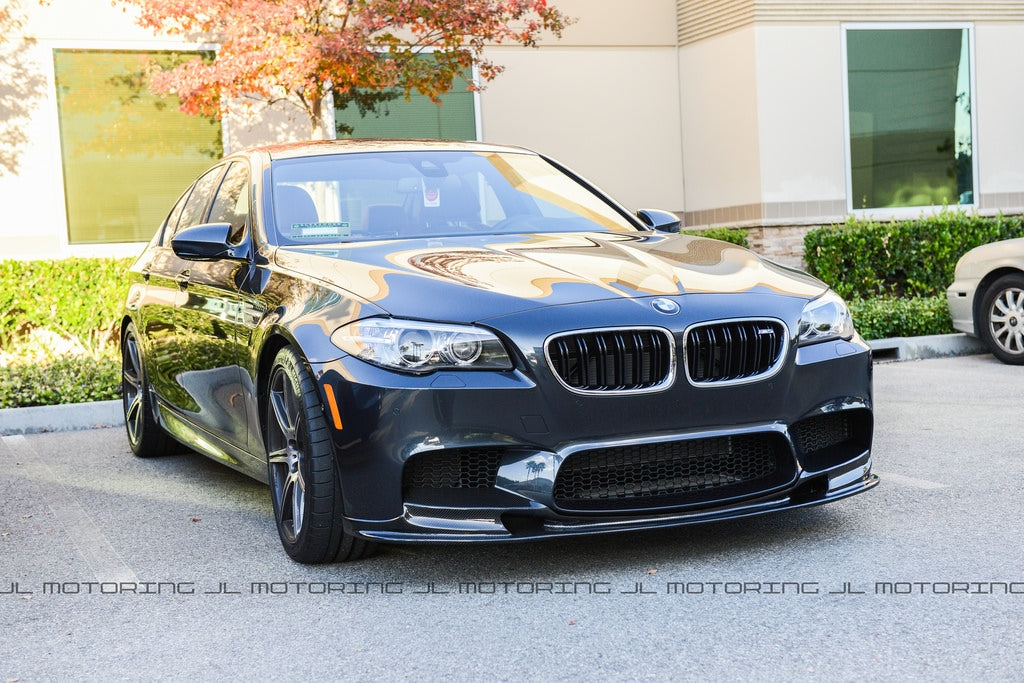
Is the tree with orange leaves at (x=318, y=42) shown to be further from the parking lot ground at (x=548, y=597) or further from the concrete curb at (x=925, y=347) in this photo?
the parking lot ground at (x=548, y=597)

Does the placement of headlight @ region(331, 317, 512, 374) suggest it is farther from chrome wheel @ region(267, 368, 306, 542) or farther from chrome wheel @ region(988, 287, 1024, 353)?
chrome wheel @ region(988, 287, 1024, 353)

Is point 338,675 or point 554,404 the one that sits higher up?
point 554,404

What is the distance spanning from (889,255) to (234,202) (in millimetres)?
9298

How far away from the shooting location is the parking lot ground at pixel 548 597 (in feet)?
10.8

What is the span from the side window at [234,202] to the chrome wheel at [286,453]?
39.0 inches

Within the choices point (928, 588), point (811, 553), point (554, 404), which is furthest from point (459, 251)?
point (928, 588)

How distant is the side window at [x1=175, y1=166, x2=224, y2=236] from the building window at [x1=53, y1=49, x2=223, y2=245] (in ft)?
21.3

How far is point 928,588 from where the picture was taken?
3.77 meters

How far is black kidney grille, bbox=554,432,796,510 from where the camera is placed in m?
3.91

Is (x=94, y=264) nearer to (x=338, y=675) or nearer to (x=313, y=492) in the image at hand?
(x=313, y=492)

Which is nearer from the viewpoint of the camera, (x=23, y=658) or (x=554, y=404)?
(x=23, y=658)

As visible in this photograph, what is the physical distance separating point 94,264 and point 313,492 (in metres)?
7.84

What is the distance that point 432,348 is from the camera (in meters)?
3.84

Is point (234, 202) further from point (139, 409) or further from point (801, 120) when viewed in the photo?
point (801, 120)
